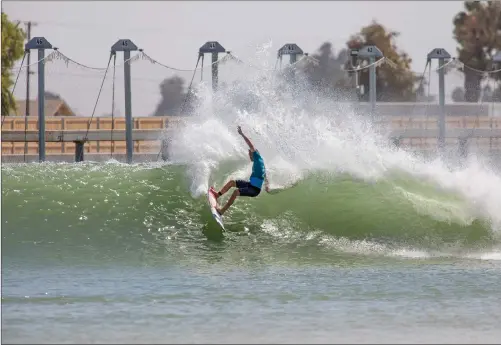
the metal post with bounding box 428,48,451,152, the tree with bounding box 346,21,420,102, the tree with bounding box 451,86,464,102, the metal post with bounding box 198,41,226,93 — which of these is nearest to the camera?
the metal post with bounding box 198,41,226,93

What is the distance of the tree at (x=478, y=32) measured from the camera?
85.2 m

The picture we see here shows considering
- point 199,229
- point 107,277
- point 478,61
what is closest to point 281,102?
point 199,229

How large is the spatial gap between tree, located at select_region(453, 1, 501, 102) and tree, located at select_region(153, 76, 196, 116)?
47.4 metres

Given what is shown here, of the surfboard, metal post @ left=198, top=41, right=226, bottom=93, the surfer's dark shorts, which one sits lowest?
the surfboard

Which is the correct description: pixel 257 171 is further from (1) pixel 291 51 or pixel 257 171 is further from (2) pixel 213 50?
(1) pixel 291 51

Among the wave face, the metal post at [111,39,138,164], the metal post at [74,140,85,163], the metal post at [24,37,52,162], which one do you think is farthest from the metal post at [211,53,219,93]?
the metal post at [74,140,85,163]

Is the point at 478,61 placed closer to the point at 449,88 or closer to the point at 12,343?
the point at 449,88

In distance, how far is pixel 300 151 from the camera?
24.1m

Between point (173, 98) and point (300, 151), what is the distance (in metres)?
13.9

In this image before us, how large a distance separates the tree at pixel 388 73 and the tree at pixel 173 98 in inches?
1225

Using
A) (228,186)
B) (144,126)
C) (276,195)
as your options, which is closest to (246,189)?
(228,186)

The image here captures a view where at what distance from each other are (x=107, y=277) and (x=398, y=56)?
72.2m

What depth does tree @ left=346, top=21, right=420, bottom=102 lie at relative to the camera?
250 feet

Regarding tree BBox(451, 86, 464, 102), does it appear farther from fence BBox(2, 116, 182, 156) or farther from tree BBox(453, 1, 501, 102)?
tree BBox(453, 1, 501, 102)
